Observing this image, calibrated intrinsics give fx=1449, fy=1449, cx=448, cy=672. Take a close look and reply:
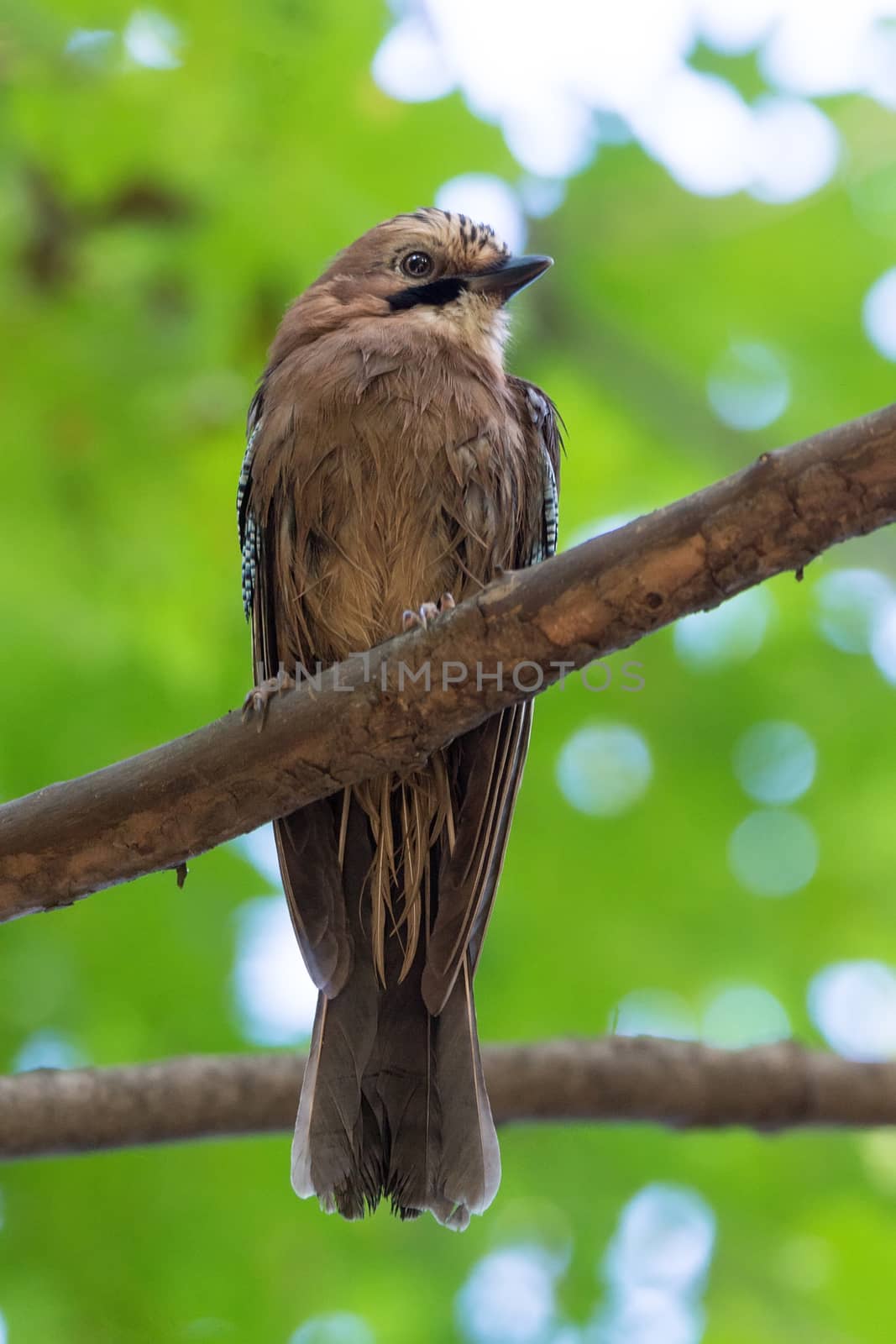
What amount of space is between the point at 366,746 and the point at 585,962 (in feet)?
6.96

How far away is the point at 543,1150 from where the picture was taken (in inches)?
198

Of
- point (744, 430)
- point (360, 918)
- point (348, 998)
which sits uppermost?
point (744, 430)

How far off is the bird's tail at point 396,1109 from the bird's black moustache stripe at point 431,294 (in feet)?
7.36

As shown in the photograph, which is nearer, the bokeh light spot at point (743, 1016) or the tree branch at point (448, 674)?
the tree branch at point (448, 674)

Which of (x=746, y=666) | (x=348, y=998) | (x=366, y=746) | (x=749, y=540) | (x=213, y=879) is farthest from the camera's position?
(x=746, y=666)

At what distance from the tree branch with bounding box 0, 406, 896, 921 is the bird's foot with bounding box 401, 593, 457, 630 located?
0.06 m

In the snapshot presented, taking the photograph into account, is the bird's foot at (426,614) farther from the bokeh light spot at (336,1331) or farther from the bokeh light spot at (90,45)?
the bokeh light spot at (336,1331)

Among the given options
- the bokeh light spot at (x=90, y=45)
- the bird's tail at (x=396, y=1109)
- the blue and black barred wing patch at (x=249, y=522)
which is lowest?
the bird's tail at (x=396, y=1109)

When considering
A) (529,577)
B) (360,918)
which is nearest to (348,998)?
(360,918)

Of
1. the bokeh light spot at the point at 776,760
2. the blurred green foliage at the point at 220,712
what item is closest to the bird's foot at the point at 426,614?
the blurred green foliage at the point at 220,712

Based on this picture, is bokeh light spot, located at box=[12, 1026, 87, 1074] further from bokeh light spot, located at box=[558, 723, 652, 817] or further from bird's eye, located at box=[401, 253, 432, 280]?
bird's eye, located at box=[401, 253, 432, 280]

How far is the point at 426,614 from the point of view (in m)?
3.44

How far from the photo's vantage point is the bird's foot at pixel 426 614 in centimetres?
311

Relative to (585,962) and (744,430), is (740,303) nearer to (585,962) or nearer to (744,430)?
(744,430)
